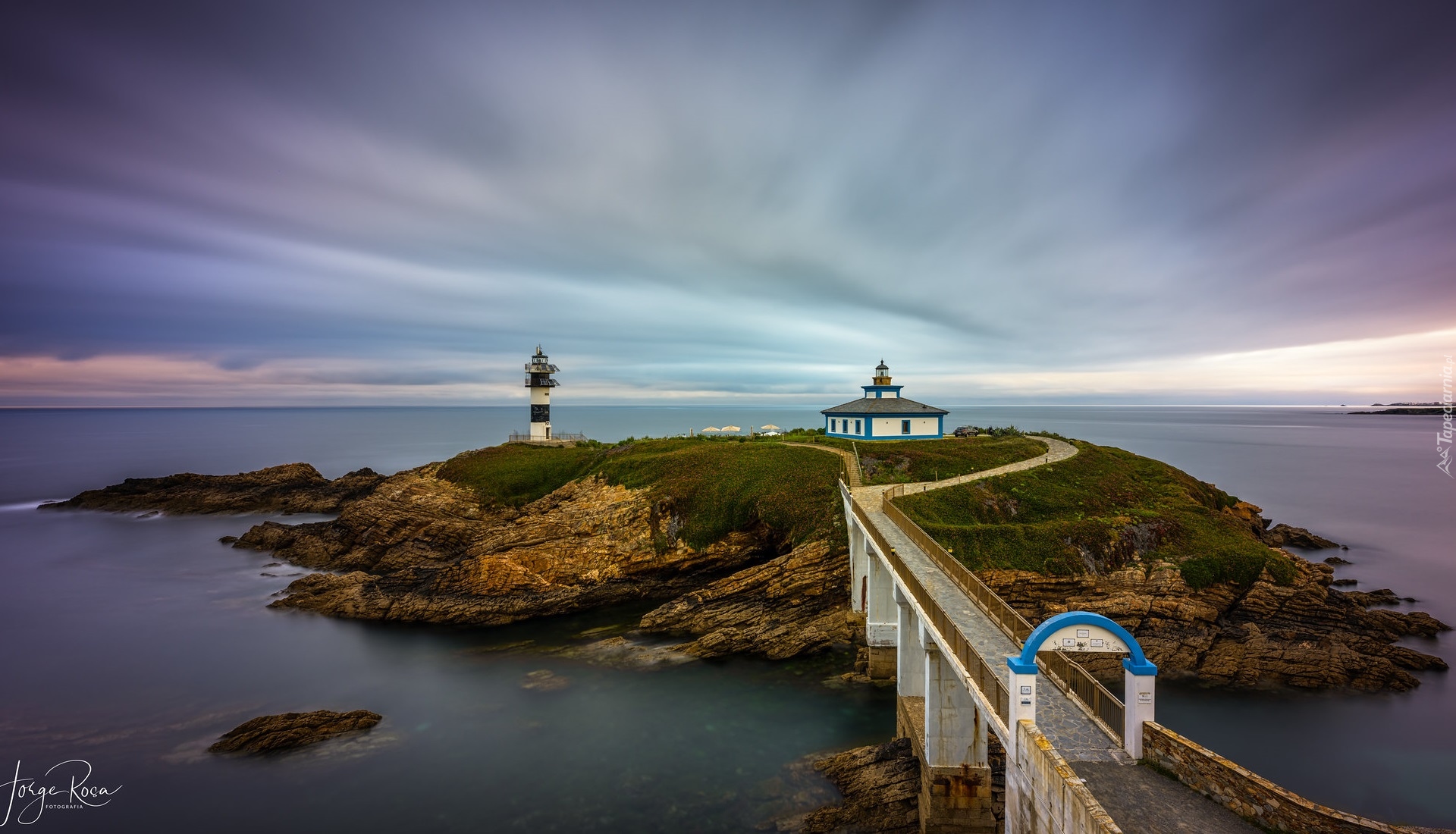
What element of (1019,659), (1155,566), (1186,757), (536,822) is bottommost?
(536,822)

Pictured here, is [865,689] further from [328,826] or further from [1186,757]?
[328,826]

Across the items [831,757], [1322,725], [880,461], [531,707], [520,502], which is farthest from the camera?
[520,502]

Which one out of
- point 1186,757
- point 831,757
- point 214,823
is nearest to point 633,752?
point 831,757

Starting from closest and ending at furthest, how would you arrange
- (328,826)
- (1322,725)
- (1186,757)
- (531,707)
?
1. (1186,757)
2. (328,826)
3. (1322,725)
4. (531,707)

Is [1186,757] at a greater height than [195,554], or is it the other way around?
[1186,757]

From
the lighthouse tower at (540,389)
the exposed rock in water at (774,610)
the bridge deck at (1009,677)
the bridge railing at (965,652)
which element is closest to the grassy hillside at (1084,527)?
the exposed rock in water at (774,610)

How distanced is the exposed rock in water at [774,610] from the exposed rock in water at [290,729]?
1220 cm

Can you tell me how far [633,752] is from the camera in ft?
64.0

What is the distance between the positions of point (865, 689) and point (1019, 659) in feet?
45.7

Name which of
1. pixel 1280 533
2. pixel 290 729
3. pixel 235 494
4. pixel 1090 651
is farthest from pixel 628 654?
pixel 235 494

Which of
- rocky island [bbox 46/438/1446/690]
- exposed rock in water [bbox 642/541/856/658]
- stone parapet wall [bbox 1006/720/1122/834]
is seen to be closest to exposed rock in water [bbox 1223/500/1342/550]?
rocky island [bbox 46/438/1446/690]

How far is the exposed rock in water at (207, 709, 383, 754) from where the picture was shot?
1966cm

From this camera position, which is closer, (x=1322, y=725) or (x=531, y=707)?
(x=1322, y=725)

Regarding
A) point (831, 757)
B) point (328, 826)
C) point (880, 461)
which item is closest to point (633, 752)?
point (831, 757)
